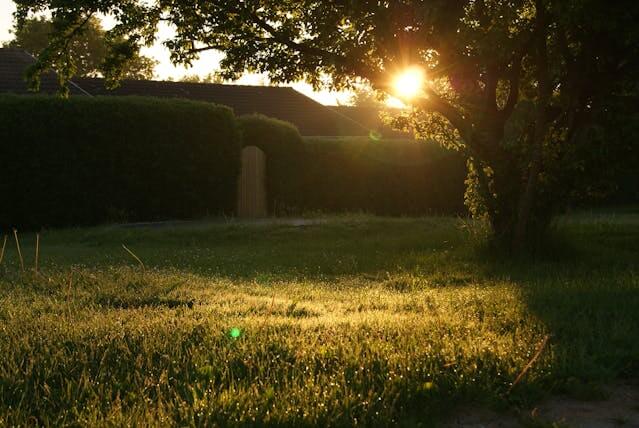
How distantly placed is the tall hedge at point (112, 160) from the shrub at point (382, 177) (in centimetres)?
365

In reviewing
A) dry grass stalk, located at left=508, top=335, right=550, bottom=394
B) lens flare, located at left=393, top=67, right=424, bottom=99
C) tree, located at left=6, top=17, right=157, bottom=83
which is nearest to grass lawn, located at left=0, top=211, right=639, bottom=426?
dry grass stalk, located at left=508, top=335, right=550, bottom=394

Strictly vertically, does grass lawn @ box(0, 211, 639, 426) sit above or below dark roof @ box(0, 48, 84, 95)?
below

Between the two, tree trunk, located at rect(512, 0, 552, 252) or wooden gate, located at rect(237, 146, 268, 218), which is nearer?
Result: tree trunk, located at rect(512, 0, 552, 252)

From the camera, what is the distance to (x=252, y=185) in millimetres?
24750

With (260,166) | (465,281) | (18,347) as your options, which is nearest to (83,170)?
(260,166)

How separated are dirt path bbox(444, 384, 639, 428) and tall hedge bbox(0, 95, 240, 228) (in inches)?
691

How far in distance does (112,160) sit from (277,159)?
6397 mm

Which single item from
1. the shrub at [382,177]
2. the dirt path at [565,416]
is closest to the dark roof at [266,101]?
the shrub at [382,177]

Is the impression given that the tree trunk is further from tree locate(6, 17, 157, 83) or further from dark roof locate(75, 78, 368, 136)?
tree locate(6, 17, 157, 83)

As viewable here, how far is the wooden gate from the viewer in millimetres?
24469

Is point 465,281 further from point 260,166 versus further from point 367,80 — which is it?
point 260,166

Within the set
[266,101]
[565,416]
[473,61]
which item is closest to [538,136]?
[473,61]

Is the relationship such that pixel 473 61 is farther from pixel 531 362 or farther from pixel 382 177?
pixel 382 177

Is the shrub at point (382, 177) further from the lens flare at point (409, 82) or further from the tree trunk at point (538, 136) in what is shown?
the tree trunk at point (538, 136)
